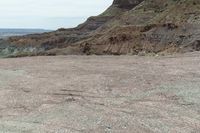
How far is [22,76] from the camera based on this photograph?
2083 centimetres

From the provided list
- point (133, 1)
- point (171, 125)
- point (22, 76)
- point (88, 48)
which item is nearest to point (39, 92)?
point (22, 76)

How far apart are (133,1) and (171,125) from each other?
2587 inches

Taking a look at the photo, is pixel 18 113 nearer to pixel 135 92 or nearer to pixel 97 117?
pixel 97 117

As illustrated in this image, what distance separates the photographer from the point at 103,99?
15.0 metres

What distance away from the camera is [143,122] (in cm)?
1203

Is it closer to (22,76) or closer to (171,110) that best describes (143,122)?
(171,110)

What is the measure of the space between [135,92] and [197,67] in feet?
17.7

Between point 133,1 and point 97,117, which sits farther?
point 133,1

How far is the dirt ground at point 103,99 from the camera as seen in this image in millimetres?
11844

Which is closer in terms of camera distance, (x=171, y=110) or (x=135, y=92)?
(x=171, y=110)

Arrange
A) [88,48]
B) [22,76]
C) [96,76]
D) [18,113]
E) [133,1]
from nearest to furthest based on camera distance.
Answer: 1. [18,113]
2. [96,76]
3. [22,76]
4. [88,48]
5. [133,1]

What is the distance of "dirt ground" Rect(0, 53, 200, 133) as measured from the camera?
1184cm

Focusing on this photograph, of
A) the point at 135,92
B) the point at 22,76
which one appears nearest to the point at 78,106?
the point at 135,92

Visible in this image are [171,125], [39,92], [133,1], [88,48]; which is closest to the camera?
[171,125]
